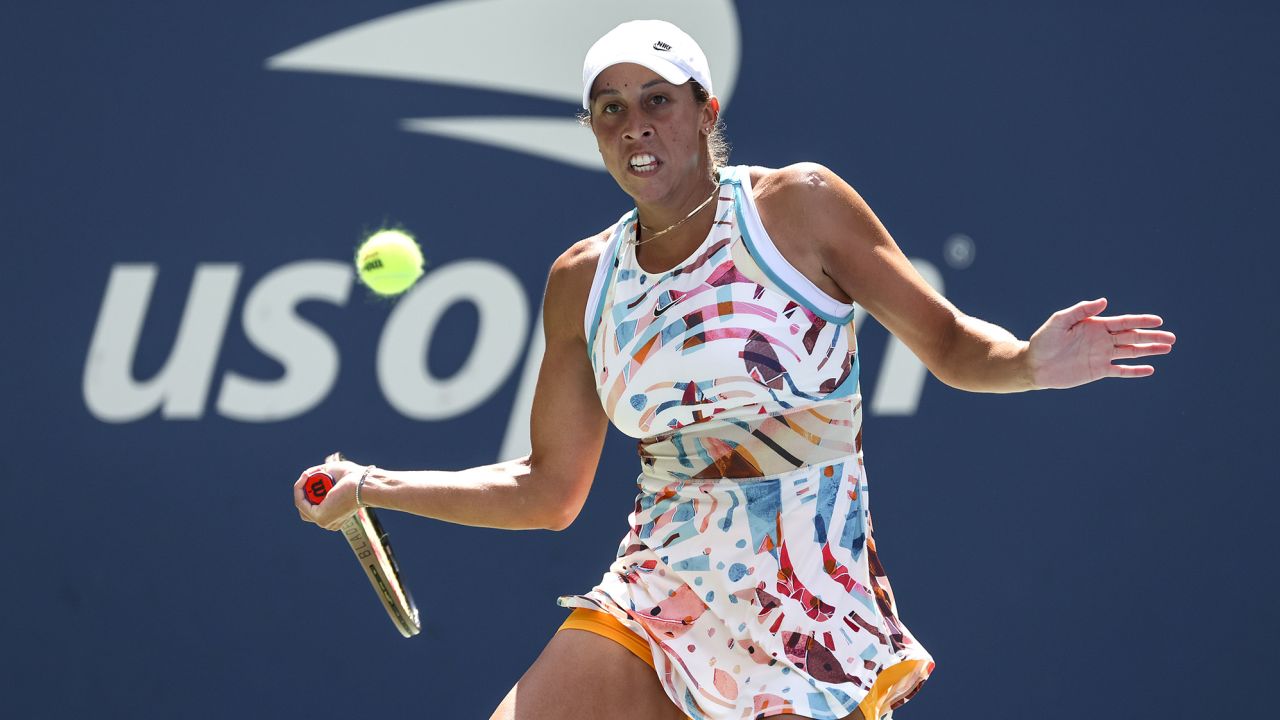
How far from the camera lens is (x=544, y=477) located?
2555 millimetres

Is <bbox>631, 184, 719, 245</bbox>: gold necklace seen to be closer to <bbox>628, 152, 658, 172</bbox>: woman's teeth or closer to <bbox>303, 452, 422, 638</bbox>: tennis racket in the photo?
<bbox>628, 152, 658, 172</bbox>: woman's teeth

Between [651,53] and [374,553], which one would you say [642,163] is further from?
[374,553]

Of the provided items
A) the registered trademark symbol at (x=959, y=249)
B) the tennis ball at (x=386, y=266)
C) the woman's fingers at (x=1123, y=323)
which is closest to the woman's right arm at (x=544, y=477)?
the tennis ball at (x=386, y=266)

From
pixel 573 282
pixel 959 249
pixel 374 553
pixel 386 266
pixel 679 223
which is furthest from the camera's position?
pixel 959 249

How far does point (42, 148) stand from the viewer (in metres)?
4.08

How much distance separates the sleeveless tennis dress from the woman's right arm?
0.61 feet

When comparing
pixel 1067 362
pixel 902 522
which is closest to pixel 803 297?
pixel 1067 362

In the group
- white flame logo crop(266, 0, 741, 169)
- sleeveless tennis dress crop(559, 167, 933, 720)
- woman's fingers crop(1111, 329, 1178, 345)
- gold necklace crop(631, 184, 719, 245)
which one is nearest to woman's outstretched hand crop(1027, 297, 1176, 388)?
woman's fingers crop(1111, 329, 1178, 345)

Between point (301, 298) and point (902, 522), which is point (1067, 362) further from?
point (301, 298)

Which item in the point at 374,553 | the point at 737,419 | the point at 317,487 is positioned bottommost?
the point at 374,553

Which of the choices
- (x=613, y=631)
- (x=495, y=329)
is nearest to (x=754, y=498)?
(x=613, y=631)

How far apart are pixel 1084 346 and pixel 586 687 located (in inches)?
36.6

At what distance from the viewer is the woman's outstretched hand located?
2.12 m

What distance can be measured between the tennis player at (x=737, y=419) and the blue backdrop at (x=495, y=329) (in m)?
1.69
